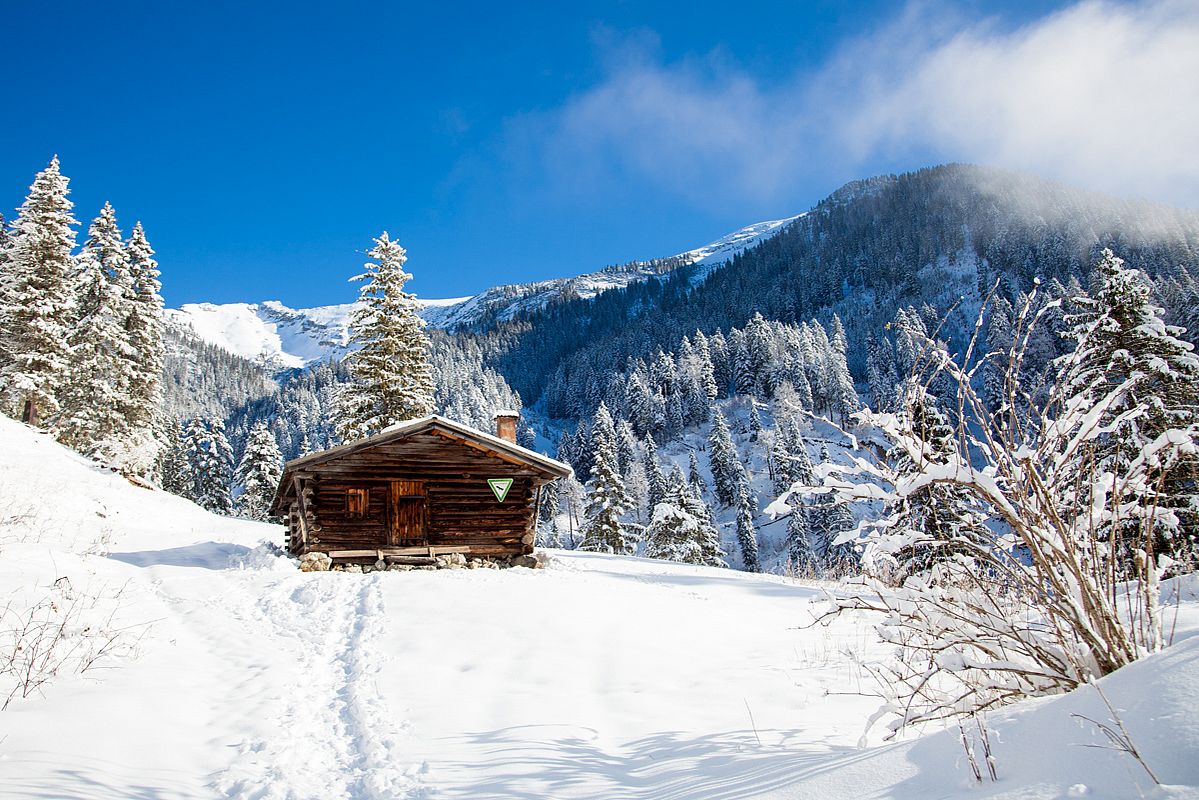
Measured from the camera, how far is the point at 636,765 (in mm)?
4582

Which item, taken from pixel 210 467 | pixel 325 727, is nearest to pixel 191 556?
pixel 325 727

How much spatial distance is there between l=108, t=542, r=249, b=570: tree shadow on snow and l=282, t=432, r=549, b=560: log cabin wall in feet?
6.03

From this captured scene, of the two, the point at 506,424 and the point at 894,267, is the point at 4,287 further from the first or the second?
the point at 894,267

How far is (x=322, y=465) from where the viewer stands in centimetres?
1706

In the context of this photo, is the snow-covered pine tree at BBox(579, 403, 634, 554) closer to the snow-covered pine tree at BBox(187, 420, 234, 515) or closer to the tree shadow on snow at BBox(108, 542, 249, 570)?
the tree shadow on snow at BBox(108, 542, 249, 570)

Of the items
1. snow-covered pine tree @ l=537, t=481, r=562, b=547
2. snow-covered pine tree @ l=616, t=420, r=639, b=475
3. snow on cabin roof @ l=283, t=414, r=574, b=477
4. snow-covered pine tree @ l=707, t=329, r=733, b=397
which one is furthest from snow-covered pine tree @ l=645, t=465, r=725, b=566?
snow-covered pine tree @ l=707, t=329, r=733, b=397

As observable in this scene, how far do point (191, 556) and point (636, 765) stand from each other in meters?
16.5

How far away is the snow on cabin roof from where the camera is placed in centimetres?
1666

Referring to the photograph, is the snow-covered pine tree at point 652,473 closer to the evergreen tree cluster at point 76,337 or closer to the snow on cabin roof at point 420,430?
the evergreen tree cluster at point 76,337

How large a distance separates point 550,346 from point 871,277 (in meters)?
88.8

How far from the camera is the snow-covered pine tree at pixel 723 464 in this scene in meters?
74.8

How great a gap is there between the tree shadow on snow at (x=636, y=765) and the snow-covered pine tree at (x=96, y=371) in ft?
97.9

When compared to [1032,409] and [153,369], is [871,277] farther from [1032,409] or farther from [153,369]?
[1032,409]

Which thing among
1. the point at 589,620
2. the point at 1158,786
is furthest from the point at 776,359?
the point at 1158,786
